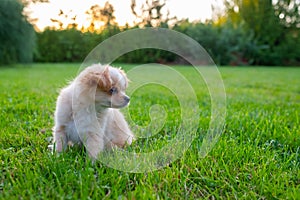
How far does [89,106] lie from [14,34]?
11.6 metres

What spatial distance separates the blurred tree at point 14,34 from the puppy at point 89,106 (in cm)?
1124

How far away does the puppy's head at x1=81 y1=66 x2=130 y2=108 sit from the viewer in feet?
6.11

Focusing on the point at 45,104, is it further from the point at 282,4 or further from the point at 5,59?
the point at 282,4

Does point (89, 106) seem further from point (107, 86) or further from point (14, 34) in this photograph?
point (14, 34)

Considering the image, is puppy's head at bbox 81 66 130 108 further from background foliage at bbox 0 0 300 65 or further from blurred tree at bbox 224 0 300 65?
blurred tree at bbox 224 0 300 65

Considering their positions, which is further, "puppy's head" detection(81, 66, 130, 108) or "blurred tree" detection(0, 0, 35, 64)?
"blurred tree" detection(0, 0, 35, 64)

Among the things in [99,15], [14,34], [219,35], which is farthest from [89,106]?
[219,35]

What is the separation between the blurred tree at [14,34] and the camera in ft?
38.0

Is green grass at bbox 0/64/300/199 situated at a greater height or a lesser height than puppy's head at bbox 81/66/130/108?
lesser

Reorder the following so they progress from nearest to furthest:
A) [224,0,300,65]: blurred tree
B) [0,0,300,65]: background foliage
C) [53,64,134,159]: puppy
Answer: [53,64,134,159]: puppy → [0,0,300,65]: background foliage → [224,0,300,65]: blurred tree

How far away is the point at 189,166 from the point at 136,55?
13589 millimetres

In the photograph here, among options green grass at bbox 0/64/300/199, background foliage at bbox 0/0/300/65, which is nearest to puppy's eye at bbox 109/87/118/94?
green grass at bbox 0/64/300/199

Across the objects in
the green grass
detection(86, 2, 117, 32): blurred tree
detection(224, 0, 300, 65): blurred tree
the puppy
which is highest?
detection(224, 0, 300, 65): blurred tree

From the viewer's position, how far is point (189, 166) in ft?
5.55
